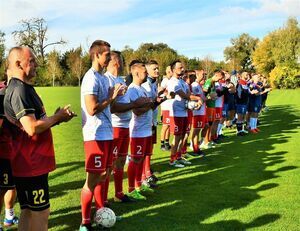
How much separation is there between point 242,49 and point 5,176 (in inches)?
3518

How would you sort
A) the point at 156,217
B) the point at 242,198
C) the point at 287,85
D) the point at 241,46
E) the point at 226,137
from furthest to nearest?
the point at 241,46 < the point at 287,85 < the point at 226,137 < the point at 242,198 < the point at 156,217

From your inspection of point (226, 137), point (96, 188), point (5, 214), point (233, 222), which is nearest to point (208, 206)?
point (233, 222)

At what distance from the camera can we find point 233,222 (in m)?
5.66

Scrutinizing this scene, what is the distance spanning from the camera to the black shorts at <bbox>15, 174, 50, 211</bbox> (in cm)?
375

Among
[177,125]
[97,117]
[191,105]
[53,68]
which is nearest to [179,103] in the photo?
[191,105]

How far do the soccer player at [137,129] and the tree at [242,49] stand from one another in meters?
83.9

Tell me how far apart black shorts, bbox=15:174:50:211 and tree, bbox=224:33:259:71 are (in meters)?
87.2

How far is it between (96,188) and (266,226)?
8.32 feet

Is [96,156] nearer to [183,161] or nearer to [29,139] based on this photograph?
[29,139]

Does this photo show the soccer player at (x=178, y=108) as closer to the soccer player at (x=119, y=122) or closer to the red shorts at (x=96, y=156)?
the soccer player at (x=119, y=122)

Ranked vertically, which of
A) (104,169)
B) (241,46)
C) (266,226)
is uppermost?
(241,46)

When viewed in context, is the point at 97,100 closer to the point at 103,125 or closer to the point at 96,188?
the point at 103,125

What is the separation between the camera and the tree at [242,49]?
88.1 metres

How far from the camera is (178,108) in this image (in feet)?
30.3
